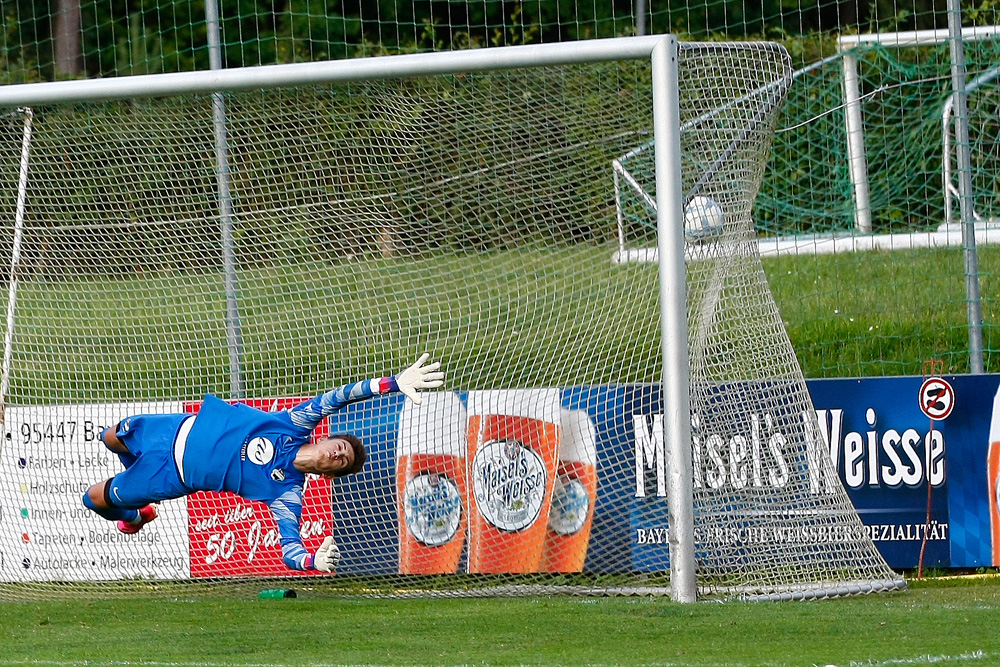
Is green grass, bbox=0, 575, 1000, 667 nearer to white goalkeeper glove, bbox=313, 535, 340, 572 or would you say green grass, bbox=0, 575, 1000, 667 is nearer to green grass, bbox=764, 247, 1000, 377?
white goalkeeper glove, bbox=313, 535, 340, 572

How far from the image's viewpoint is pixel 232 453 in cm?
655

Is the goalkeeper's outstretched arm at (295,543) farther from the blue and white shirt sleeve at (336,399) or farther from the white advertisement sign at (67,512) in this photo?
the white advertisement sign at (67,512)

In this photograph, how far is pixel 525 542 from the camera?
7.20 metres

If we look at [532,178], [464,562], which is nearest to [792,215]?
[532,178]

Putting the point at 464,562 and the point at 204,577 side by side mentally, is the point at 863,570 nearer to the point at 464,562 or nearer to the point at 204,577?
the point at 464,562

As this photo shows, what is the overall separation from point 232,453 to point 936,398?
149 inches

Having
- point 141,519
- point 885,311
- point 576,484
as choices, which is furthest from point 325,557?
point 885,311

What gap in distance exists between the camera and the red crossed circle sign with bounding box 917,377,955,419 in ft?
23.1

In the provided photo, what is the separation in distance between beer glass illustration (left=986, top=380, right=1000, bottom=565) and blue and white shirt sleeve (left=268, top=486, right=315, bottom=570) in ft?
11.9

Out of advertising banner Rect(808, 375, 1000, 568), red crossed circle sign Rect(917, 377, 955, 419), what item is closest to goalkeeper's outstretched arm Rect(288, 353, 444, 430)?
advertising banner Rect(808, 375, 1000, 568)

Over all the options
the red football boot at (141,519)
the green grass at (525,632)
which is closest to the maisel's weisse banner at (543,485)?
the green grass at (525,632)

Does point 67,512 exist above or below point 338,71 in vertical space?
below

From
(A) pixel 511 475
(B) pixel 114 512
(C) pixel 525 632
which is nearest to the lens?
(C) pixel 525 632

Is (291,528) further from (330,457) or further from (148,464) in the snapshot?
(148,464)
